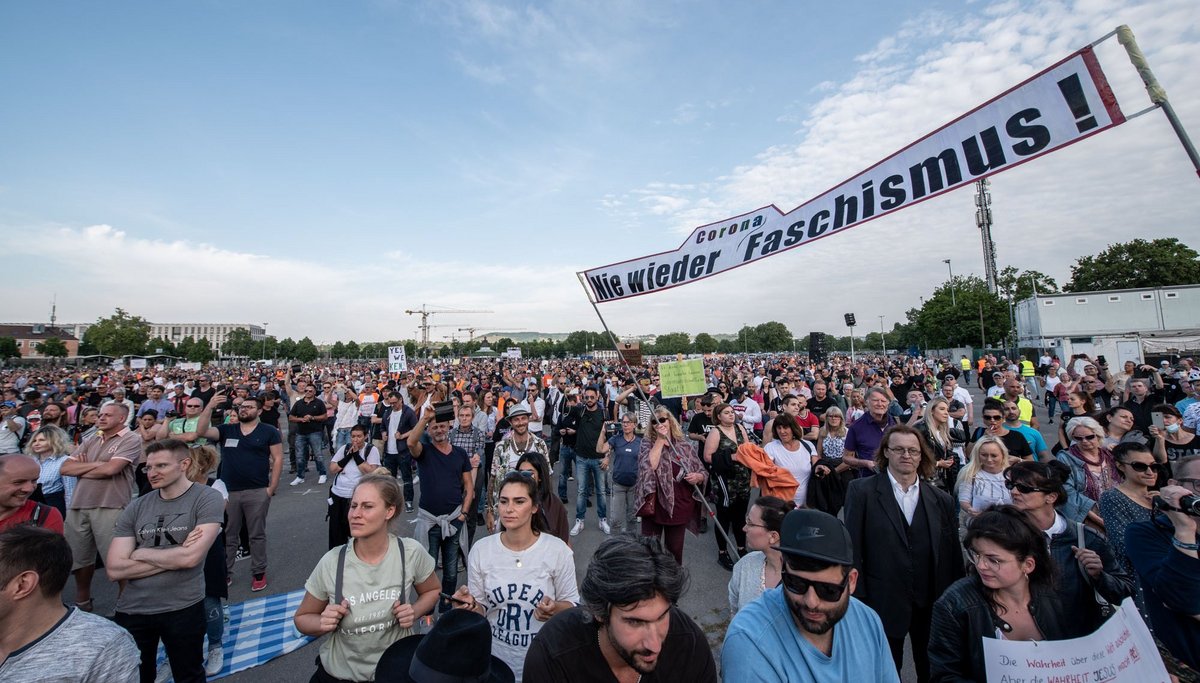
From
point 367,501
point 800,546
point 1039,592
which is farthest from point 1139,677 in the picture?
point 367,501

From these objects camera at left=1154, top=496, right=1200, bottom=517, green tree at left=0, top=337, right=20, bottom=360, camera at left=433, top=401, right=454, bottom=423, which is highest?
green tree at left=0, top=337, right=20, bottom=360

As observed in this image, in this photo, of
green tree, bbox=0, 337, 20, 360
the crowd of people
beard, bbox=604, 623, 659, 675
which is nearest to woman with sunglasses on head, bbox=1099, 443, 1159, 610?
the crowd of people

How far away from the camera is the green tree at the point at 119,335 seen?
57.6 meters

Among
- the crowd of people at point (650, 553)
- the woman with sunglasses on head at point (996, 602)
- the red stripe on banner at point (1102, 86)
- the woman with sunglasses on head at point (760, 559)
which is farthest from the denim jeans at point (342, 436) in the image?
the red stripe on banner at point (1102, 86)

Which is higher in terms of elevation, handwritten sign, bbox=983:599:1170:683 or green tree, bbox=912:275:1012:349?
green tree, bbox=912:275:1012:349

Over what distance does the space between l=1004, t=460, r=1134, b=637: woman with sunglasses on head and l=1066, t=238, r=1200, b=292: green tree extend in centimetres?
6671

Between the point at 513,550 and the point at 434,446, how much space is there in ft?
7.90

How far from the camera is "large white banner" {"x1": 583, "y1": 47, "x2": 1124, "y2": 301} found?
3375mm

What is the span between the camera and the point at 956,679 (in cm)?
217

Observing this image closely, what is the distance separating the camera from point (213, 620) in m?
4.00

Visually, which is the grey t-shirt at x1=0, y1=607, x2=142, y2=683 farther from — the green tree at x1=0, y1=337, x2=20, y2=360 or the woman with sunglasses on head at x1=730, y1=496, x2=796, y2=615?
the green tree at x1=0, y1=337, x2=20, y2=360

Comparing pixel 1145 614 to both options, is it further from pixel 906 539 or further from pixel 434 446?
pixel 434 446

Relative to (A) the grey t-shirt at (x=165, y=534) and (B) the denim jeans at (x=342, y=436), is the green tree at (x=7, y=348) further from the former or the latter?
(A) the grey t-shirt at (x=165, y=534)

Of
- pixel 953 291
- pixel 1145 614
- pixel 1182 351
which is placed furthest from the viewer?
pixel 953 291
